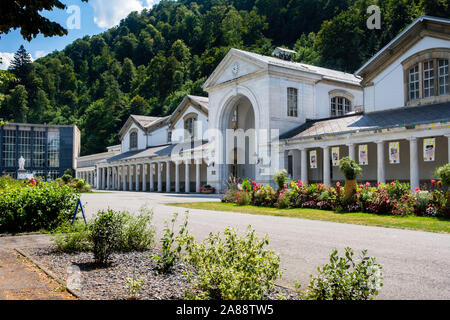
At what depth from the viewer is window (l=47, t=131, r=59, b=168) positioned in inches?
3583

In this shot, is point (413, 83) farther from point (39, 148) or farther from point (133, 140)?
point (39, 148)

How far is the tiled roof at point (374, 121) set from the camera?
23692 millimetres

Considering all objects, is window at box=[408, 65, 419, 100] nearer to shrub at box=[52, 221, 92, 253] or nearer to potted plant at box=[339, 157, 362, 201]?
potted plant at box=[339, 157, 362, 201]

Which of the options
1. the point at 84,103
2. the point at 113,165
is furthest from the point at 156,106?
the point at 113,165

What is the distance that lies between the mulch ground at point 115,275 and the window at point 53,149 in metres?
91.4

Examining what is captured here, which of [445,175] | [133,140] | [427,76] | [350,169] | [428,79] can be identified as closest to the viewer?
[445,175]

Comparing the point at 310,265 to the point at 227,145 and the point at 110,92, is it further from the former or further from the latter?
the point at 110,92

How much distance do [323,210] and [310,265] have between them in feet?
41.0

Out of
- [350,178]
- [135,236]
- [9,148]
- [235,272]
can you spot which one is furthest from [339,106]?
[9,148]

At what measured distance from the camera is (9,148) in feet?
286

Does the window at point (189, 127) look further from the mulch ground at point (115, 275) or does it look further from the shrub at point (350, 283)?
the shrub at point (350, 283)

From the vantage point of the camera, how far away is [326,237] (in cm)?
988

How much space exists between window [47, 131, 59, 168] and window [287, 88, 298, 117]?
239 ft

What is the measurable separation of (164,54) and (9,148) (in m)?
51.8
